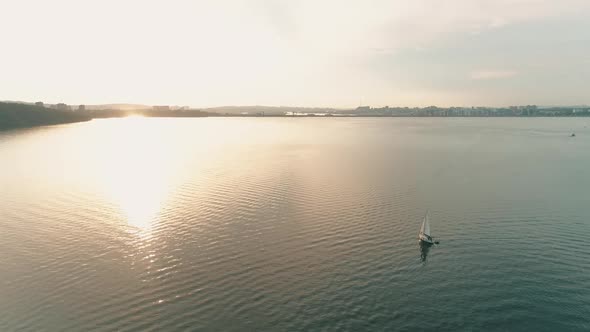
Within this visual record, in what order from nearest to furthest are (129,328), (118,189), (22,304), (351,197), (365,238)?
(129,328), (22,304), (365,238), (351,197), (118,189)

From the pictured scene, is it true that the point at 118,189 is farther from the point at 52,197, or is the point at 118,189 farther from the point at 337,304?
the point at 337,304

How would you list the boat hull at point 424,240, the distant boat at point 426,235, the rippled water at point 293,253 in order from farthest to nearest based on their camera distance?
1. the distant boat at point 426,235
2. the boat hull at point 424,240
3. the rippled water at point 293,253

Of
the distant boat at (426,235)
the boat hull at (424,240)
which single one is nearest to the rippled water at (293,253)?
the boat hull at (424,240)

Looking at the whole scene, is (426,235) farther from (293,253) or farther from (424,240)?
(293,253)

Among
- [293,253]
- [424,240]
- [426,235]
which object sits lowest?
[293,253]

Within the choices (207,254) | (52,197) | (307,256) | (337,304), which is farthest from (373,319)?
(52,197)

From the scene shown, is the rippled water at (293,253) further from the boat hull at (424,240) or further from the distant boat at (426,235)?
the distant boat at (426,235)

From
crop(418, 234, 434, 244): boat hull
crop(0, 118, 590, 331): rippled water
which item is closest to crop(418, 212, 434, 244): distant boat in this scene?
crop(418, 234, 434, 244): boat hull

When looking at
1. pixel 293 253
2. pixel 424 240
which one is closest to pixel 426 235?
pixel 424 240
